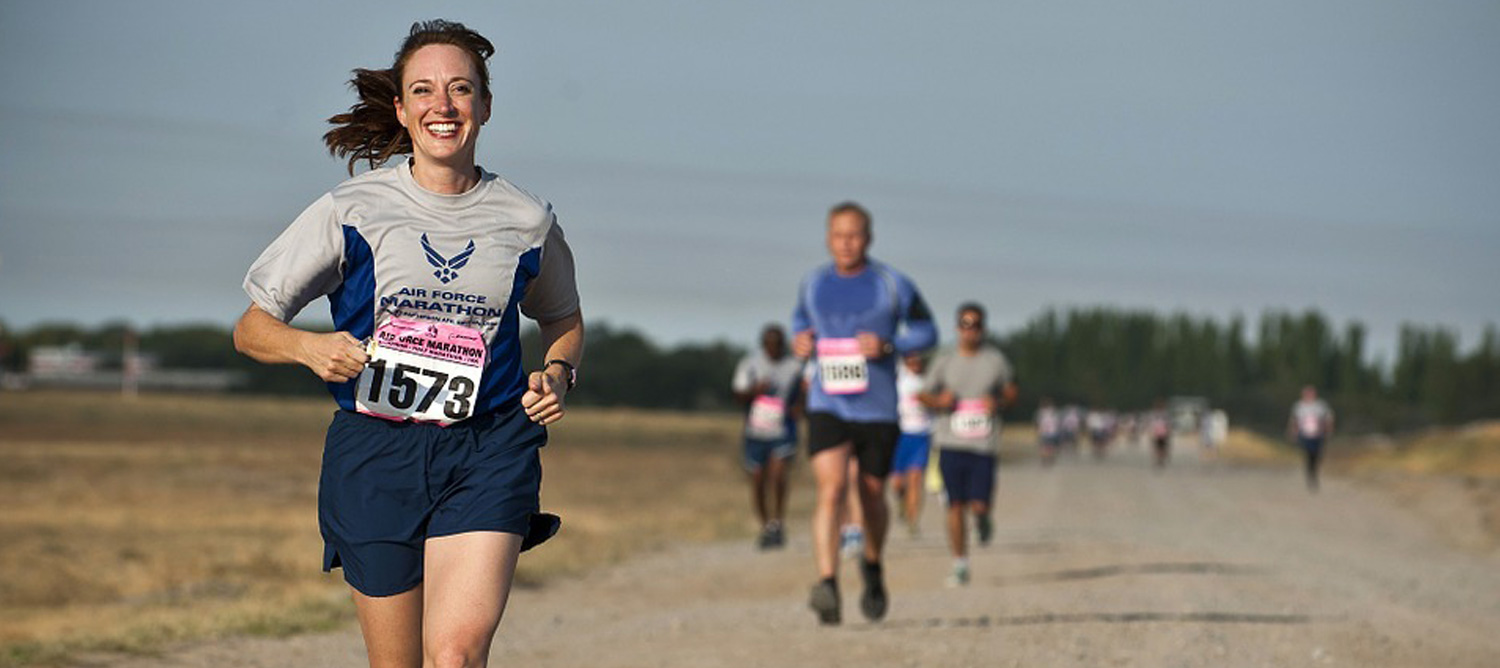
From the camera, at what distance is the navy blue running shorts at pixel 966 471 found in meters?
15.9

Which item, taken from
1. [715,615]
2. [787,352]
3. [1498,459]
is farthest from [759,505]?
[1498,459]

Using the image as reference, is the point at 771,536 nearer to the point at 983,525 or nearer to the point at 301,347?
the point at 983,525

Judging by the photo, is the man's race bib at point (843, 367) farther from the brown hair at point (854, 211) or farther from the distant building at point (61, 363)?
the distant building at point (61, 363)

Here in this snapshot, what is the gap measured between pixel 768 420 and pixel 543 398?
1397 centimetres

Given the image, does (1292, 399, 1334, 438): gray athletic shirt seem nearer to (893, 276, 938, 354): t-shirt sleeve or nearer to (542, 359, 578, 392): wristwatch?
(893, 276, 938, 354): t-shirt sleeve

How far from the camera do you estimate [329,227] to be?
5625mm

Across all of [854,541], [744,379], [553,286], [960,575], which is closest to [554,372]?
[553,286]

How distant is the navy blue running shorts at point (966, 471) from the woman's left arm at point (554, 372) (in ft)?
32.8

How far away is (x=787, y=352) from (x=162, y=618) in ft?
27.9

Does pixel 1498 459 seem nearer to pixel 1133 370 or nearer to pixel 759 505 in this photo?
pixel 759 505

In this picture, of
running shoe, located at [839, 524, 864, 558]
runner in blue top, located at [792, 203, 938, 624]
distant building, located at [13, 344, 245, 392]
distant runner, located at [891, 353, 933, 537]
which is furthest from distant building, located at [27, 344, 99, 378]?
runner in blue top, located at [792, 203, 938, 624]

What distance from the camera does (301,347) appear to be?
541cm

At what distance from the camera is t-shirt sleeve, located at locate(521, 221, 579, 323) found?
231 inches

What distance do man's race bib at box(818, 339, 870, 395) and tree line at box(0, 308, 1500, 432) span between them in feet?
304
